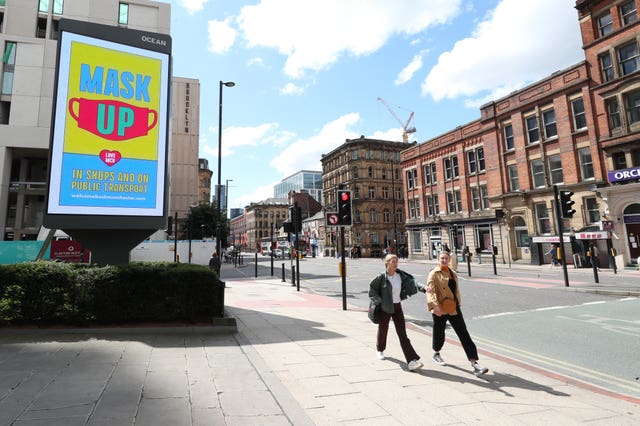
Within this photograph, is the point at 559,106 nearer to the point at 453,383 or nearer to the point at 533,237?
the point at 533,237

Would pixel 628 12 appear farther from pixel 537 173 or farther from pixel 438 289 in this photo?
pixel 438 289

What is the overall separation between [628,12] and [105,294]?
33460 mm

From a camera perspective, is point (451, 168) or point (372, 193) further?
point (372, 193)

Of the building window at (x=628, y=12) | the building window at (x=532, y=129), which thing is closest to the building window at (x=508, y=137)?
the building window at (x=532, y=129)

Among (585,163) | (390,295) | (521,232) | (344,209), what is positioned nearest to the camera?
(390,295)

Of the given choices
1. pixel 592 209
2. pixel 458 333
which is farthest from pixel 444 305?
pixel 592 209

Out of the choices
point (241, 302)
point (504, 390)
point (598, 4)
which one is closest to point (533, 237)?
point (598, 4)

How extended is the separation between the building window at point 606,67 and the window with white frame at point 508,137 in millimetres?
7689

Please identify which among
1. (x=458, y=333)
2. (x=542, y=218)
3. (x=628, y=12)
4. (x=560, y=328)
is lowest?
(x=560, y=328)

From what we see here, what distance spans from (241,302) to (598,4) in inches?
1242

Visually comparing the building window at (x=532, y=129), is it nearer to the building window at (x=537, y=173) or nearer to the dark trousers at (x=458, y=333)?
the building window at (x=537, y=173)

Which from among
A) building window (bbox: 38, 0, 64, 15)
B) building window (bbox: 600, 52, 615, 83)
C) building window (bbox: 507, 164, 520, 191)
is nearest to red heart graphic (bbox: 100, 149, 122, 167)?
Result: building window (bbox: 600, 52, 615, 83)

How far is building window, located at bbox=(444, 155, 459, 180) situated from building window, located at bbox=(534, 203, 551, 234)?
10.6m

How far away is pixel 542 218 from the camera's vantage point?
92.0 feet
